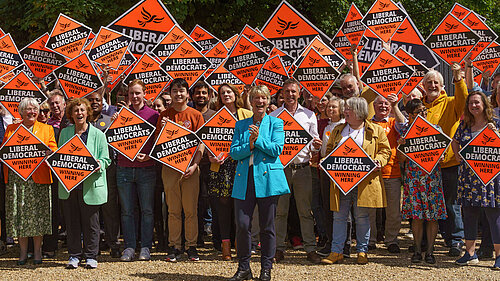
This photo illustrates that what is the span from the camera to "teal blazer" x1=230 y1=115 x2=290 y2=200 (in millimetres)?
7590

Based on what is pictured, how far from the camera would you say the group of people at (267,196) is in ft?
27.1

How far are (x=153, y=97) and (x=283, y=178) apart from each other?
322cm

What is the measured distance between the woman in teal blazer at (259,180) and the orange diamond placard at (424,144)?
1.85 metres

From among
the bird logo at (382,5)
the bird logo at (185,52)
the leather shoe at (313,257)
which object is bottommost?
the leather shoe at (313,257)

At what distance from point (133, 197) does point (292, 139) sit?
238cm

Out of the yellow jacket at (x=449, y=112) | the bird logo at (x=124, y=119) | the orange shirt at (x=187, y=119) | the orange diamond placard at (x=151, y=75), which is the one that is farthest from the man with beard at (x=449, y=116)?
the bird logo at (x=124, y=119)

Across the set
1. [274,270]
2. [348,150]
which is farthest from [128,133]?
[348,150]

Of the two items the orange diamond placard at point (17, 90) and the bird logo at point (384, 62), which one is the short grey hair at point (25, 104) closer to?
the orange diamond placard at point (17, 90)

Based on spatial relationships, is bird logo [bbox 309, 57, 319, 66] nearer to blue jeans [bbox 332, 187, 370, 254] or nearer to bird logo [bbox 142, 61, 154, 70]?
blue jeans [bbox 332, 187, 370, 254]

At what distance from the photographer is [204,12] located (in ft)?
57.3

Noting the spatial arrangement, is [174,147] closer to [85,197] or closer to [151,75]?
[85,197]

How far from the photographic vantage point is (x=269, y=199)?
7691 mm

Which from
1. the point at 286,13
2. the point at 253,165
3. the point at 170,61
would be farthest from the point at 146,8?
the point at 253,165

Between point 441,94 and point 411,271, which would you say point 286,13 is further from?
point 411,271
